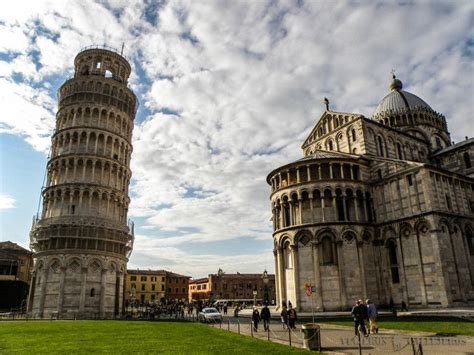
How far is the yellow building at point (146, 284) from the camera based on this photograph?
103m

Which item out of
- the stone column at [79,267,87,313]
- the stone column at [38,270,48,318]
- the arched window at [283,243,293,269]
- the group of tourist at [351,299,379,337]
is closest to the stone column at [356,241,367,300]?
the arched window at [283,243,293,269]

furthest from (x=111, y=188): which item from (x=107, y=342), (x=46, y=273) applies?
A: (x=107, y=342)

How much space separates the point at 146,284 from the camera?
343ft

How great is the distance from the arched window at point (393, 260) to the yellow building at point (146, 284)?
8082cm

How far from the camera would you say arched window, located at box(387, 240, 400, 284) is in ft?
109

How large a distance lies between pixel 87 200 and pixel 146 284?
67031 mm

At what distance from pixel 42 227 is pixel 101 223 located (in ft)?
22.3

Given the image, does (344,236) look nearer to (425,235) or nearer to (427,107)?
(425,235)

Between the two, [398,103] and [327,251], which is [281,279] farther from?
[398,103]

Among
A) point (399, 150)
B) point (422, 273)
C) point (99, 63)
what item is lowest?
point (422, 273)

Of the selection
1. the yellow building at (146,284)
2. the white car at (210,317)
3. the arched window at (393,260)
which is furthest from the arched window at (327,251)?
the yellow building at (146,284)

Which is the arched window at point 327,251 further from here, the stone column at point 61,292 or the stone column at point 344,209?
the stone column at point 61,292

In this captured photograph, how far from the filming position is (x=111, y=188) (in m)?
45.4

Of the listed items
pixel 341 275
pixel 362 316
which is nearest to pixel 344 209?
pixel 341 275
